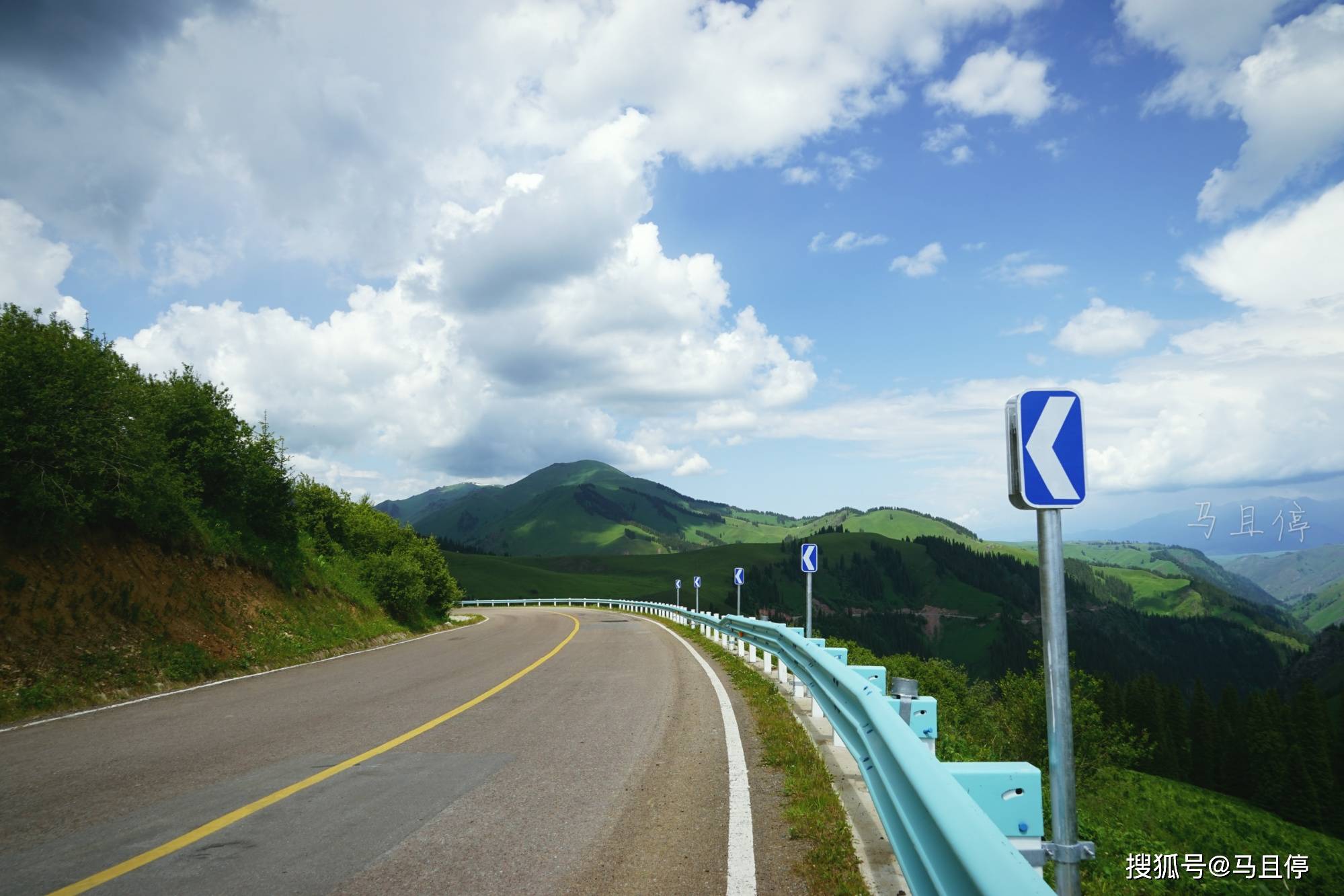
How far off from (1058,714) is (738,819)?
9.50ft

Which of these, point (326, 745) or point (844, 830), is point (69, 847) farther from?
point (844, 830)

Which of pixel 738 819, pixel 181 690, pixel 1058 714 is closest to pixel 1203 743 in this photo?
pixel 181 690

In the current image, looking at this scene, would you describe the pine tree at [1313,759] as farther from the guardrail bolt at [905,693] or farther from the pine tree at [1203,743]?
the guardrail bolt at [905,693]

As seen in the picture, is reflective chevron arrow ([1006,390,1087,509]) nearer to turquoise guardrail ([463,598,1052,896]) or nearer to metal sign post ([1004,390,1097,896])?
metal sign post ([1004,390,1097,896])

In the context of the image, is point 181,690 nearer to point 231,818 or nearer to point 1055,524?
point 231,818

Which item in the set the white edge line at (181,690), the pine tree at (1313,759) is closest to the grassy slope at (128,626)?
the white edge line at (181,690)

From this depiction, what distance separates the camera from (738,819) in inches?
211

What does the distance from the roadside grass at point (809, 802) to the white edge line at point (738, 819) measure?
0.92ft

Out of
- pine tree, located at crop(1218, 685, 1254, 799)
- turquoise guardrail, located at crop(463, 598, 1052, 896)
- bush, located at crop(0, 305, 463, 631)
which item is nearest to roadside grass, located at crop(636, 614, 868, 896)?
turquoise guardrail, located at crop(463, 598, 1052, 896)

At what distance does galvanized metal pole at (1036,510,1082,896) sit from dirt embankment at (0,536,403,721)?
12326 mm

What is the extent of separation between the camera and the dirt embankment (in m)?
11.2

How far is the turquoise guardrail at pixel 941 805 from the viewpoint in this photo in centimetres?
225

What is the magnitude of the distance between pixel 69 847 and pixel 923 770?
520 cm

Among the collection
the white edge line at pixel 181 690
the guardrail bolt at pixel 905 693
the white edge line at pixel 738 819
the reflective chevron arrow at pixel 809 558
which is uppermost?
the reflective chevron arrow at pixel 809 558
